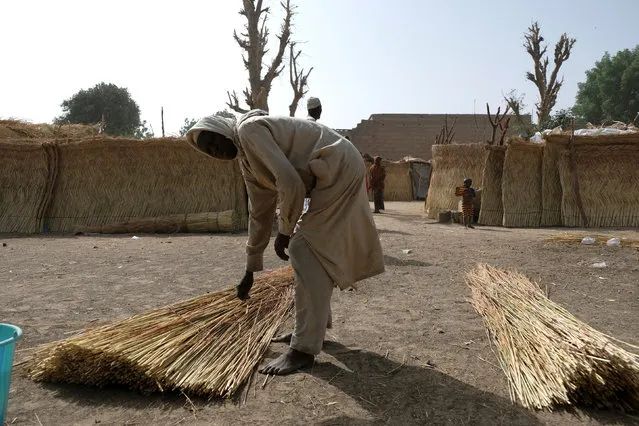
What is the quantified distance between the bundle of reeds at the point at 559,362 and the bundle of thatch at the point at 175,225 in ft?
20.6

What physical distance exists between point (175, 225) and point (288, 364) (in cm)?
688

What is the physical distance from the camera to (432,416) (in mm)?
2018

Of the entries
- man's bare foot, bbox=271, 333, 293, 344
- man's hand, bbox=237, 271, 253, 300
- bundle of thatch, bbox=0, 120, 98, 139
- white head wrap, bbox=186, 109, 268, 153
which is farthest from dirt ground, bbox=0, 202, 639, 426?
bundle of thatch, bbox=0, 120, 98, 139

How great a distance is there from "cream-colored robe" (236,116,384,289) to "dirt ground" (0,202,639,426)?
0.56 metres

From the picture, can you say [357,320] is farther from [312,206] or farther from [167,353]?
[167,353]

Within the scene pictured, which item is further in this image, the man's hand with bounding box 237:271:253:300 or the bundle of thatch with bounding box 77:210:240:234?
the bundle of thatch with bounding box 77:210:240:234

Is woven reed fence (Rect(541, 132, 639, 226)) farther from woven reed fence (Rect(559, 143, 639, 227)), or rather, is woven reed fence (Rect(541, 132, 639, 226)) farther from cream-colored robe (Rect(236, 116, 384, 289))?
cream-colored robe (Rect(236, 116, 384, 289))

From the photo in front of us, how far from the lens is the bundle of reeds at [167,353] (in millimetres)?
2143

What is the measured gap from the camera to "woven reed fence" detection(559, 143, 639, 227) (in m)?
9.56

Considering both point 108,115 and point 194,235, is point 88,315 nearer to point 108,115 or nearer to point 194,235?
point 194,235

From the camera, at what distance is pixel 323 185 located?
2355 millimetres

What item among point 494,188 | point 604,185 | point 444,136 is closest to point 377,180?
point 494,188

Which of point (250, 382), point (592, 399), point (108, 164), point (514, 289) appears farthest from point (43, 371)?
point (108, 164)

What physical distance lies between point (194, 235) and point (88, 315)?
5085mm
